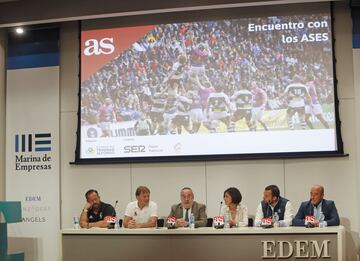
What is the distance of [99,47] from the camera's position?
23.2ft

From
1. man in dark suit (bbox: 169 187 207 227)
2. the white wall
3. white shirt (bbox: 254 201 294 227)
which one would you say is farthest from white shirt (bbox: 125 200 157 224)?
white shirt (bbox: 254 201 294 227)

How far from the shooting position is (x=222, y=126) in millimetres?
6617

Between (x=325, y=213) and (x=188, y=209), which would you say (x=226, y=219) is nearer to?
(x=188, y=209)

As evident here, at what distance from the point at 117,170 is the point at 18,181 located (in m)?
1.34

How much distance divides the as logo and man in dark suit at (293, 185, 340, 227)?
3.03 meters

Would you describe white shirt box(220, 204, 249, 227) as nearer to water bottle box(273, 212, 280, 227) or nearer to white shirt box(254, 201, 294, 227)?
white shirt box(254, 201, 294, 227)

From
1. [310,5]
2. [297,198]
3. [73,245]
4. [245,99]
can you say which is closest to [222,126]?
[245,99]

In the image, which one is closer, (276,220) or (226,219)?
(276,220)

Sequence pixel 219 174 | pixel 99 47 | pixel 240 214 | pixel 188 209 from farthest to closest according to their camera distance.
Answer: pixel 99 47, pixel 219 174, pixel 188 209, pixel 240 214

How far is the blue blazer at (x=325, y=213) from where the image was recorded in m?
5.48

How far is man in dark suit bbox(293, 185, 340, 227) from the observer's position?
5480mm

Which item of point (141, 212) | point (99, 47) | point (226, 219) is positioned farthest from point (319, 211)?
point (99, 47)

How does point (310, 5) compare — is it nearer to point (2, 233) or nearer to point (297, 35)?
point (297, 35)

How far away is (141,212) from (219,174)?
1115mm
